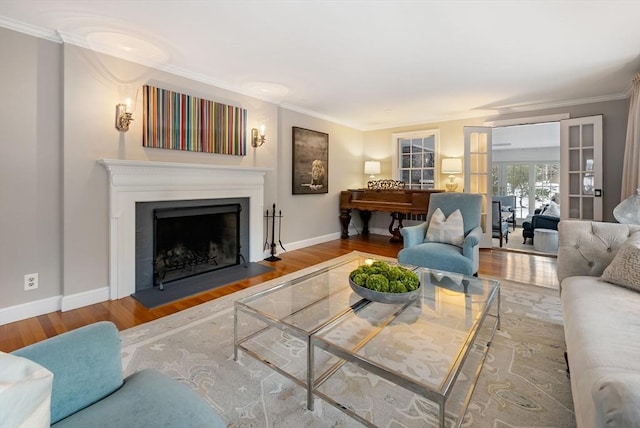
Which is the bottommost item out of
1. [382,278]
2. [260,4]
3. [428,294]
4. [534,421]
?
[534,421]

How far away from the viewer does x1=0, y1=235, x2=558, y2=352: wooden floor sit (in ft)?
7.29

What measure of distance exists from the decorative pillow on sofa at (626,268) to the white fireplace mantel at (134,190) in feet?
11.3

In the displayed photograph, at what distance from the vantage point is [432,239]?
10.8 ft

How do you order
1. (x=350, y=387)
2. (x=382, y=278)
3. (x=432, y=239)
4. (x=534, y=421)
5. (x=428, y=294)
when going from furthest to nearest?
1. (x=432, y=239)
2. (x=428, y=294)
3. (x=382, y=278)
4. (x=350, y=387)
5. (x=534, y=421)

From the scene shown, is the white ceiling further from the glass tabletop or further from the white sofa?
the glass tabletop

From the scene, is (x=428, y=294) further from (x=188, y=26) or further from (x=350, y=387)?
(x=188, y=26)

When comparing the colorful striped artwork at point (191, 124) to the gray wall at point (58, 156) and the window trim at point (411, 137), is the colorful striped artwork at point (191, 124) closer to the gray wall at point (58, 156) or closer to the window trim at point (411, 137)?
the gray wall at point (58, 156)

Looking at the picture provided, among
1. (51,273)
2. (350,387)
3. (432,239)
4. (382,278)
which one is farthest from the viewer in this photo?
(432,239)

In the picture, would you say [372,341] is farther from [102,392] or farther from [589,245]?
[589,245]

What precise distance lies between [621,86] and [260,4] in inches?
178

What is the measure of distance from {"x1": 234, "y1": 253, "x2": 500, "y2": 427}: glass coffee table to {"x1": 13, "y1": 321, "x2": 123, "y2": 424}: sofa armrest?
0.75 metres

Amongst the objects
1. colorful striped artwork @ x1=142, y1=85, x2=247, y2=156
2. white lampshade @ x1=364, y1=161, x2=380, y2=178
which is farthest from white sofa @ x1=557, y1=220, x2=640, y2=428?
white lampshade @ x1=364, y1=161, x2=380, y2=178

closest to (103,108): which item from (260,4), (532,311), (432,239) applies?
(260,4)

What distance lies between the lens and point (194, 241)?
3.49 m
